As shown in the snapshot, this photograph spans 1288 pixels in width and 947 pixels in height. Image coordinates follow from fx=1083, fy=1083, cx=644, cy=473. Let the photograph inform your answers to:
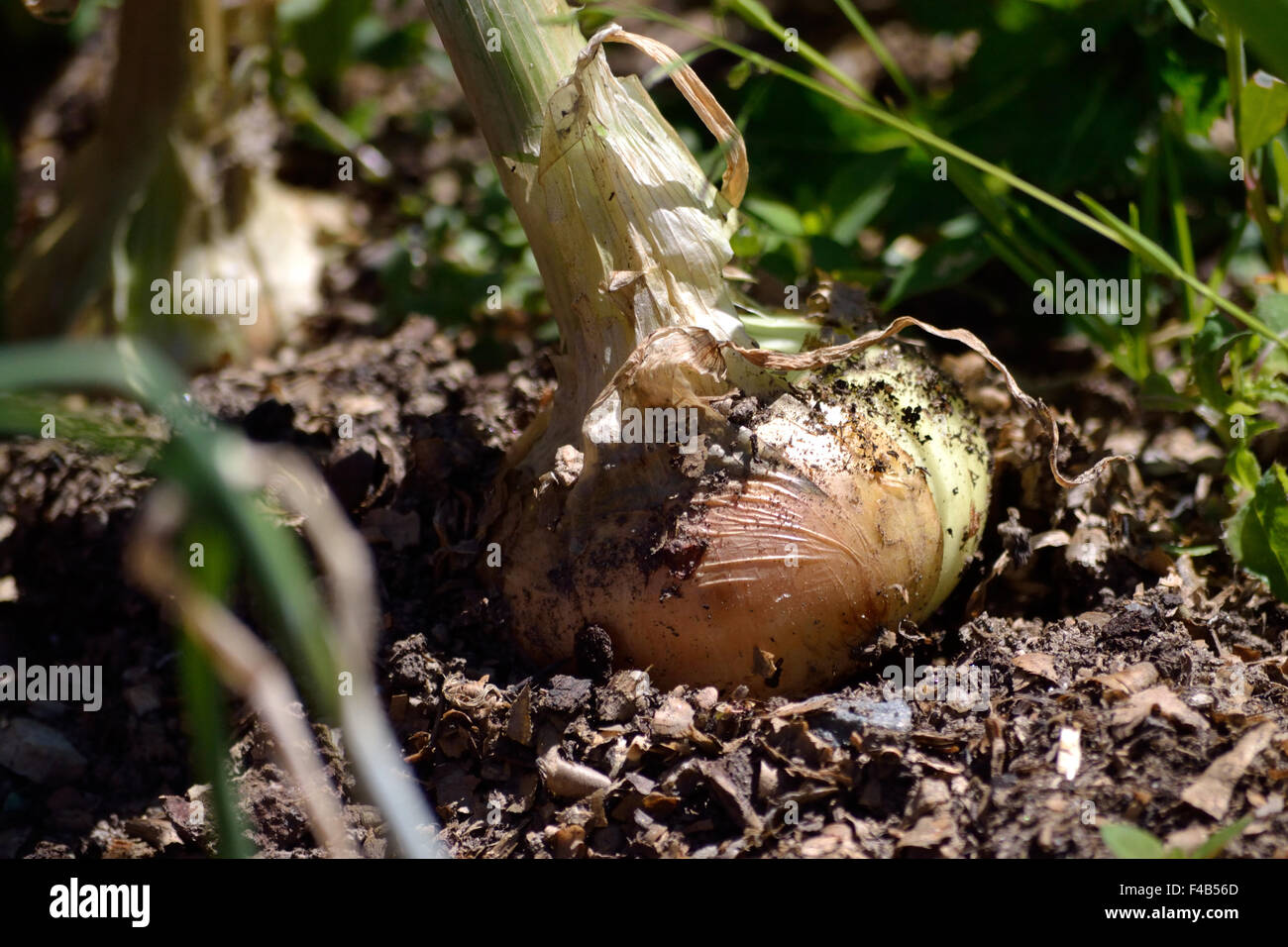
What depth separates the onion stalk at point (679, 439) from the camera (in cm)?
114

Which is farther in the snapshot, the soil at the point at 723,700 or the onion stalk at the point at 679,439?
the onion stalk at the point at 679,439

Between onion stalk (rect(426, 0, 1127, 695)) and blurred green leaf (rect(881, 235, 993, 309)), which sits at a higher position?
blurred green leaf (rect(881, 235, 993, 309))

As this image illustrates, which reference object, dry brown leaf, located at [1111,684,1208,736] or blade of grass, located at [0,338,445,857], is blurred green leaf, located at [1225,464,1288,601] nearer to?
dry brown leaf, located at [1111,684,1208,736]

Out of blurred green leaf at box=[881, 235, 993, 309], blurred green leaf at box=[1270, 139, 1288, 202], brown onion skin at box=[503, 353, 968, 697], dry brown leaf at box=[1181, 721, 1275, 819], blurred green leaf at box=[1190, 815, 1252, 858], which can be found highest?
blurred green leaf at box=[1270, 139, 1288, 202]

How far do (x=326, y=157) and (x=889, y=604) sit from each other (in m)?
1.84

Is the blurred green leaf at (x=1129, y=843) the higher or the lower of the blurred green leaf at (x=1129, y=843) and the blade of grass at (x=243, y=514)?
the lower

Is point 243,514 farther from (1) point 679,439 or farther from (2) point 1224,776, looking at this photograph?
(2) point 1224,776

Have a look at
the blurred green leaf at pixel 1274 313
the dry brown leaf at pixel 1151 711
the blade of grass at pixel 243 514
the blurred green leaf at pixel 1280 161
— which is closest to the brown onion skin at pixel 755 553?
the dry brown leaf at pixel 1151 711

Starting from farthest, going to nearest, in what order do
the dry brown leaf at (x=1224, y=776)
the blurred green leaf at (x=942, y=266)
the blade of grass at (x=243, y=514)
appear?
the blurred green leaf at (x=942, y=266) → the dry brown leaf at (x=1224, y=776) → the blade of grass at (x=243, y=514)

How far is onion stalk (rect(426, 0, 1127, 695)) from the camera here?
1.14m

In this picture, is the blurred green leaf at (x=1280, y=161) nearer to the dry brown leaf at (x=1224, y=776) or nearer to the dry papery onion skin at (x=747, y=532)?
the dry papery onion skin at (x=747, y=532)

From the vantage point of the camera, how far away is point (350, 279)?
2.19 meters

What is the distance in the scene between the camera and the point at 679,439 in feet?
3.76

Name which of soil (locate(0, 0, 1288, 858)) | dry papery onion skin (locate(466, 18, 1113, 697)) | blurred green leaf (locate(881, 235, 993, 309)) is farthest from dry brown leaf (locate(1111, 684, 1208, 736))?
blurred green leaf (locate(881, 235, 993, 309))
